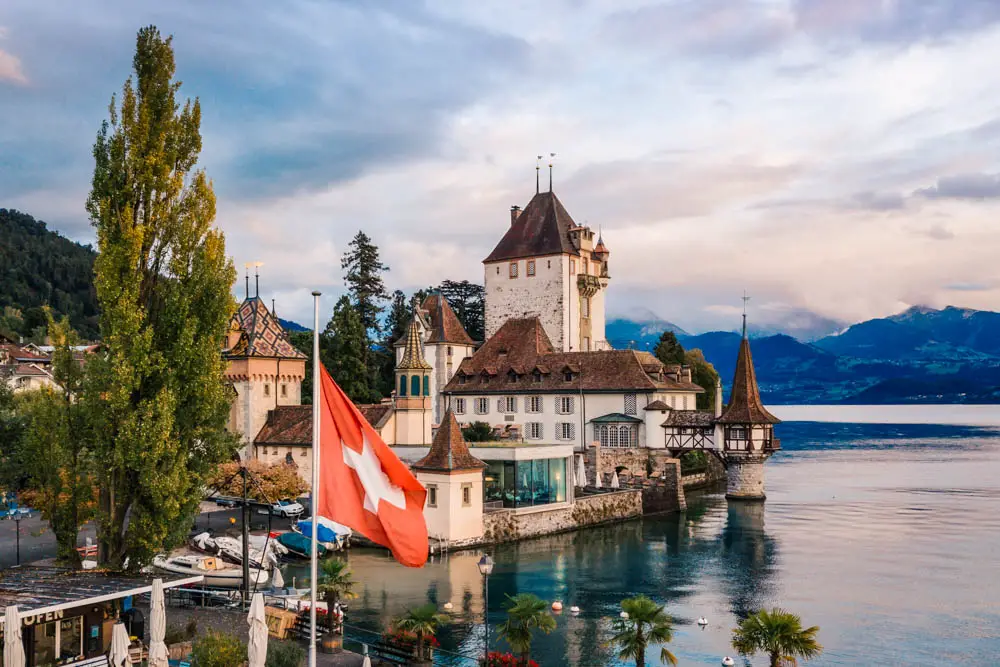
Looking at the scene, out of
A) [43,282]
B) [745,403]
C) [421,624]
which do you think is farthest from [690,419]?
[43,282]

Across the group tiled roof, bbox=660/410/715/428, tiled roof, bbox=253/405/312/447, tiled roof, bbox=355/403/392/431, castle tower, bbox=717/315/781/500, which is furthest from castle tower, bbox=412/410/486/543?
castle tower, bbox=717/315/781/500

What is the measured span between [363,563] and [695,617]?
50.3 ft

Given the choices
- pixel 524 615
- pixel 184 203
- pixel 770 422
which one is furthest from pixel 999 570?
pixel 184 203

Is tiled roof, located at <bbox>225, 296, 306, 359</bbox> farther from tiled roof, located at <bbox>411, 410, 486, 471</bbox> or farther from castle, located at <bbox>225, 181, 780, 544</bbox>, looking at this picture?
tiled roof, located at <bbox>411, 410, 486, 471</bbox>

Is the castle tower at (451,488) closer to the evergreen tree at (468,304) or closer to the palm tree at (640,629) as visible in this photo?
the palm tree at (640,629)

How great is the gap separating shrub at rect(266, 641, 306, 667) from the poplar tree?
3785mm

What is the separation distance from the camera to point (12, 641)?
49.5 ft

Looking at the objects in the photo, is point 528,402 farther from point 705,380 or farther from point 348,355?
point 705,380

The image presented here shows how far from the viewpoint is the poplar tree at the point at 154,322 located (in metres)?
20.6

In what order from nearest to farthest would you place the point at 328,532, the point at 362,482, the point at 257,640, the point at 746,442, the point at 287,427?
the point at 362,482
the point at 257,640
the point at 328,532
the point at 287,427
the point at 746,442

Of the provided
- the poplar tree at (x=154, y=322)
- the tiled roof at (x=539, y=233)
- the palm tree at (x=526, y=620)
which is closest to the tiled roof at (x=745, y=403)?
the tiled roof at (x=539, y=233)

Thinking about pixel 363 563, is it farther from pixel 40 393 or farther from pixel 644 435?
pixel 644 435

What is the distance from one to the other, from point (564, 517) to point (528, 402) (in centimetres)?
1968

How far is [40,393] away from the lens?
70.9 feet
